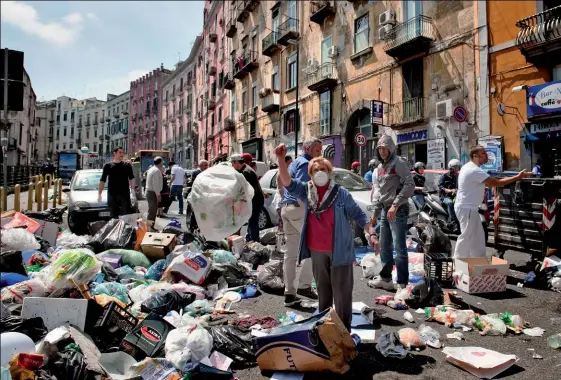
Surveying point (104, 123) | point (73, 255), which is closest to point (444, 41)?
point (73, 255)

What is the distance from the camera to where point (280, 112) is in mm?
28531

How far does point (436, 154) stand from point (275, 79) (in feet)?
53.0

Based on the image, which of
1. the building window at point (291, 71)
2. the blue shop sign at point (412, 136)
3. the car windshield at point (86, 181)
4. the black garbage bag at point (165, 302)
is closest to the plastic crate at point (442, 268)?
the black garbage bag at point (165, 302)

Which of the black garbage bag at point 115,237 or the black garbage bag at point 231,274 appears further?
the black garbage bag at point 115,237

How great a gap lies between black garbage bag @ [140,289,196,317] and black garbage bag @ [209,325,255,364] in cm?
92

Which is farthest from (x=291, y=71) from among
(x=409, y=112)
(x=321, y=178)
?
(x=321, y=178)

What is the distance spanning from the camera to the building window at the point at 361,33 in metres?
20.0

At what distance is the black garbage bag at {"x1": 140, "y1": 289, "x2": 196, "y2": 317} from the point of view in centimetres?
422

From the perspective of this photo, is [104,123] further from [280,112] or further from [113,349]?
[113,349]

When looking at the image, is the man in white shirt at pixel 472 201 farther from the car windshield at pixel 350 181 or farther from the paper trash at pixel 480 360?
the car windshield at pixel 350 181

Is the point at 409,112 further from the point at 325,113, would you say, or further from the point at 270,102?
the point at 270,102

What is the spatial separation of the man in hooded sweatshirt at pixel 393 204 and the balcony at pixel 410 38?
12.9 metres

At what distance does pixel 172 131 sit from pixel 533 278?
57.8 metres

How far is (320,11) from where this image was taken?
22.5 metres
